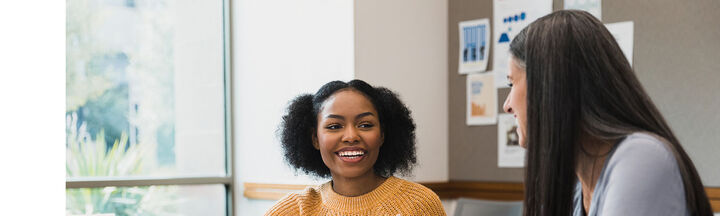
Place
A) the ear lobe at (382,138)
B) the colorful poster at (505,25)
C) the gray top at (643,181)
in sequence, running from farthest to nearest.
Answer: the colorful poster at (505,25) < the ear lobe at (382,138) < the gray top at (643,181)

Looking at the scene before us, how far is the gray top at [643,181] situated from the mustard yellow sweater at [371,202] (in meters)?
0.82

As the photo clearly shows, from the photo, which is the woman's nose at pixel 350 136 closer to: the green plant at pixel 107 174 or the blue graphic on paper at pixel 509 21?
the green plant at pixel 107 174

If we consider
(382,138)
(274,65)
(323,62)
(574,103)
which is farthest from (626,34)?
(574,103)

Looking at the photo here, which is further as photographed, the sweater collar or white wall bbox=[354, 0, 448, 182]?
white wall bbox=[354, 0, 448, 182]

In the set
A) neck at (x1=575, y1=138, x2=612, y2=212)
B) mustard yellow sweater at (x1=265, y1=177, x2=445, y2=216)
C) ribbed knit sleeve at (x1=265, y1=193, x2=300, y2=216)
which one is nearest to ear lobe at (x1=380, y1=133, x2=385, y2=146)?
mustard yellow sweater at (x1=265, y1=177, x2=445, y2=216)

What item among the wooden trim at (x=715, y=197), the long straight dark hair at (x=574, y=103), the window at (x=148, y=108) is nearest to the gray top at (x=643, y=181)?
the long straight dark hair at (x=574, y=103)

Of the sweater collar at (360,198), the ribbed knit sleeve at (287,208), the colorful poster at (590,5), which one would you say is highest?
the colorful poster at (590,5)

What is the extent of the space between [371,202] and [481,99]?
229 centimetres

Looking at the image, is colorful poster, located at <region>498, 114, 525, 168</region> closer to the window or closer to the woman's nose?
the window

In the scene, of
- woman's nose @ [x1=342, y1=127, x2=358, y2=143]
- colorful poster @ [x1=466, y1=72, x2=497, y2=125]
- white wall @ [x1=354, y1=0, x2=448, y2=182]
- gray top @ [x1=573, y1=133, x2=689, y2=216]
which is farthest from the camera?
colorful poster @ [x1=466, y1=72, x2=497, y2=125]

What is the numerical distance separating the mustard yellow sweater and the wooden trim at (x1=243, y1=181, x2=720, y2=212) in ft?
6.14

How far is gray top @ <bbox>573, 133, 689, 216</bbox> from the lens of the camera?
114 cm

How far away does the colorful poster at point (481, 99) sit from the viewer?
4086 millimetres
